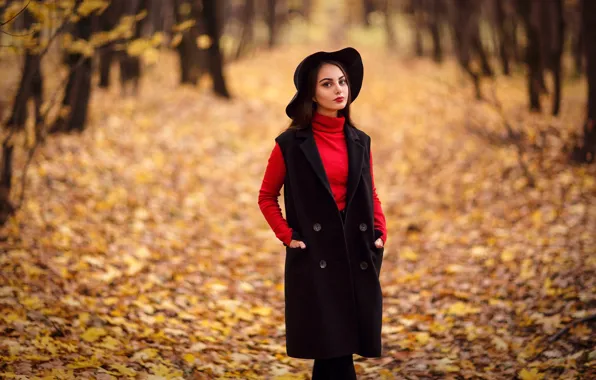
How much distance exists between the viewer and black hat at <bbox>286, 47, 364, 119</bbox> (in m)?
3.29

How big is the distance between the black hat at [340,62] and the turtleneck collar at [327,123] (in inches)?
5.9

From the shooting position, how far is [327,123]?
3.34m

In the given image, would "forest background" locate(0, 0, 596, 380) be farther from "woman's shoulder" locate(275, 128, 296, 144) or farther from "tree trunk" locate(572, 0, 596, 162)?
"woman's shoulder" locate(275, 128, 296, 144)

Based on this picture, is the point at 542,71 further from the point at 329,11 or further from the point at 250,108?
the point at 329,11

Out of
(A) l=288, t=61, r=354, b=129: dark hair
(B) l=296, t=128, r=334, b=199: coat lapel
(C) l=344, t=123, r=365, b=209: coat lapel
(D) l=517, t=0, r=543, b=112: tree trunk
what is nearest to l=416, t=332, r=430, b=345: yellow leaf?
(C) l=344, t=123, r=365, b=209: coat lapel

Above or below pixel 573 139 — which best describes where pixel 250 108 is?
above

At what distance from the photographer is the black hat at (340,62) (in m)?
3.29

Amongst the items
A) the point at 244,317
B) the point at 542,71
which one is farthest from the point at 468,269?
the point at 542,71

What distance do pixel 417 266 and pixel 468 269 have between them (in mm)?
622

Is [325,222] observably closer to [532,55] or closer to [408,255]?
[408,255]

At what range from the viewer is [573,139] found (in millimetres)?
9125

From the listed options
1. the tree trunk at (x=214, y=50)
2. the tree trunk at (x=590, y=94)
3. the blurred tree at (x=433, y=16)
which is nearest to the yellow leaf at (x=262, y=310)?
the tree trunk at (x=590, y=94)

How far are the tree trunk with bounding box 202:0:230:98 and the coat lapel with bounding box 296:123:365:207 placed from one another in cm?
1111

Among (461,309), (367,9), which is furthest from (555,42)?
(367,9)
